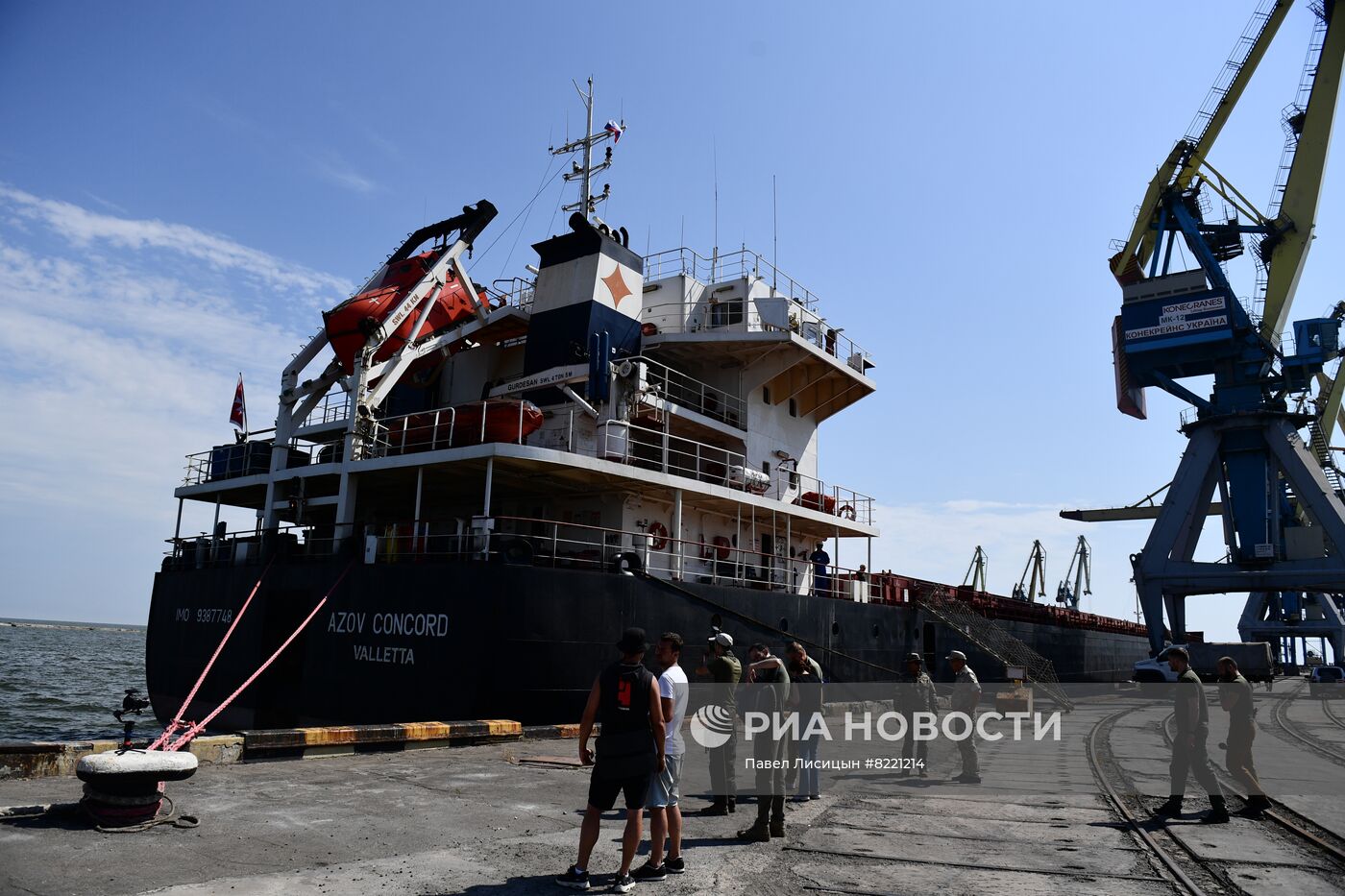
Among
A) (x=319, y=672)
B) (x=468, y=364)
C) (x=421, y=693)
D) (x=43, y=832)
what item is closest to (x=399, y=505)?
(x=468, y=364)

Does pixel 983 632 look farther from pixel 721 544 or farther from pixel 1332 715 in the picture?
pixel 721 544

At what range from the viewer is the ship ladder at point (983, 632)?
81.6 ft

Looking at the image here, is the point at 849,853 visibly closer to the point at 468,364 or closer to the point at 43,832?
the point at 43,832

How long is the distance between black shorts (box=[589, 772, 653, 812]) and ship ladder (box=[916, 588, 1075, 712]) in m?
20.2

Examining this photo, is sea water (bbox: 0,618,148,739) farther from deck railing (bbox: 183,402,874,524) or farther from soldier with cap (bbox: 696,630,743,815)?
soldier with cap (bbox: 696,630,743,815)

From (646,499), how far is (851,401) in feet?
30.6

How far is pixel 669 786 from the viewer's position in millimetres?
5898

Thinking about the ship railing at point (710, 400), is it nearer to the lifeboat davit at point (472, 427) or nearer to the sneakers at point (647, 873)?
the lifeboat davit at point (472, 427)

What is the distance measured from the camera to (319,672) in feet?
48.4

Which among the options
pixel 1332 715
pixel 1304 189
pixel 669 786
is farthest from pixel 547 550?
pixel 1304 189

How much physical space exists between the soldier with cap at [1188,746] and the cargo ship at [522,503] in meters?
8.32

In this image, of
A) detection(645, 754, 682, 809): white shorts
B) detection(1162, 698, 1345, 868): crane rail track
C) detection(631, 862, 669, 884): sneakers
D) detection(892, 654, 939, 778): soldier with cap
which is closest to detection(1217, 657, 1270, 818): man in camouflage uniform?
detection(1162, 698, 1345, 868): crane rail track

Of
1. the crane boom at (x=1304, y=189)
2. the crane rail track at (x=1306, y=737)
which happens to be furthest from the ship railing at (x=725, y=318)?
the crane boom at (x=1304, y=189)

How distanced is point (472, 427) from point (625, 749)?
10.9 m
